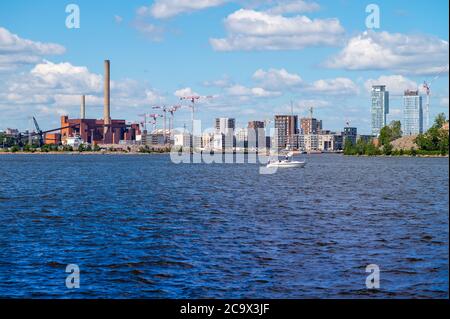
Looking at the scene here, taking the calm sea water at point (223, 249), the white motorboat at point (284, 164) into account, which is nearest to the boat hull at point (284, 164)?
the white motorboat at point (284, 164)

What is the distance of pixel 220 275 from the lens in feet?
85.9

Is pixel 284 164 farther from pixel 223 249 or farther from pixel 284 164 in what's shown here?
pixel 223 249

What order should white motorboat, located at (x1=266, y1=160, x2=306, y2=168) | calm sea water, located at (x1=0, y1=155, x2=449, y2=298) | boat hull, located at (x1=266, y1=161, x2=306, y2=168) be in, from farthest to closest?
white motorboat, located at (x1=266, y1=160, x2=306, y2=168) → boat hull, located at (x1=266, y1=161, x2=306, y2=168) → calm sea water, located at (x1=0, y1=155, x2=449, y2=298)

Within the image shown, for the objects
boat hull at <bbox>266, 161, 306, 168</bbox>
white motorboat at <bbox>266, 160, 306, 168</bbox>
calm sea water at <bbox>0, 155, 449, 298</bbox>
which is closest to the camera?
calm sea water at <bbox>0, 155, 449, 298</bbox>

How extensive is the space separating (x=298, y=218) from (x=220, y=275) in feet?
69.5

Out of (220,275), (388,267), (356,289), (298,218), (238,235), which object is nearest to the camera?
(356,289)

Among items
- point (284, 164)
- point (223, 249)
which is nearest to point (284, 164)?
point (284, 164)

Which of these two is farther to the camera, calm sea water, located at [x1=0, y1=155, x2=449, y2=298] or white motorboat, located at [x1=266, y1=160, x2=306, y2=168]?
white motorboat, located at [x1=266, y1=160, x2=306, y2=168]

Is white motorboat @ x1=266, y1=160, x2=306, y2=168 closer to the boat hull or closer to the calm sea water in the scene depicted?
the boat hull

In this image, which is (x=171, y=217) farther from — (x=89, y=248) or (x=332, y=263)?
(x=332, y=263)

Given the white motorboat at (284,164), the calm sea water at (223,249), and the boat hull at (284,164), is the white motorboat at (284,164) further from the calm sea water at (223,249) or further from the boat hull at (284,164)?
the calm sea water at (223,249)

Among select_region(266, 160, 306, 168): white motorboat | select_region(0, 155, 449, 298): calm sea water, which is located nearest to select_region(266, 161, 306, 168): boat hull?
select_region(266, 160, 306, 168): white motorboat
